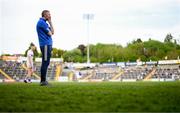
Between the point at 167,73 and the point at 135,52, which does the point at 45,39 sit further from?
the point at 135,52

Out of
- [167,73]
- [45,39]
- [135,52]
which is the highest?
[135,52]

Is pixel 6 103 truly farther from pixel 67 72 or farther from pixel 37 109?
pixel 67 72

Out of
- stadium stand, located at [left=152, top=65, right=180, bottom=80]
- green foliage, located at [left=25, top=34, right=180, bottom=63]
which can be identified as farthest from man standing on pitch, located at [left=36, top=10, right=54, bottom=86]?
green foliage, located at [left=25, top=34, right=180, bottom=63]

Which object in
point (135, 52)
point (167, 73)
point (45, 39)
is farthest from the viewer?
point (135, 52)

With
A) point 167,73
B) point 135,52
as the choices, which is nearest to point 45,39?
point 167,73

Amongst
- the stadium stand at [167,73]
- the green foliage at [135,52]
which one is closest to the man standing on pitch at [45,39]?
the stadium stand at [167,73]

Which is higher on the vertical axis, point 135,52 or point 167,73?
point 135,52

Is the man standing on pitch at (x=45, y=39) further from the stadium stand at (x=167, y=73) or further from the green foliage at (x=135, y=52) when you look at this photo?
the green foliage at (x=135, y=52)

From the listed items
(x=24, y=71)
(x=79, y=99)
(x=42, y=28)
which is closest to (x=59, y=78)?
(x=24, y=71)

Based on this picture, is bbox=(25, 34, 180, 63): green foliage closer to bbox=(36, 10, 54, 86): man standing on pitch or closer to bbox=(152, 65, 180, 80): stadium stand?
bbox=(152, 65, 180, 80): stadium stand

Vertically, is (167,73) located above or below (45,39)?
below

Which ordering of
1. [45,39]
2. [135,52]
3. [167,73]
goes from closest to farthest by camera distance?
1. [45,39]
2. [167,73]
3. [135,52]

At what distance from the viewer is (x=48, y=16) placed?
32.0ft

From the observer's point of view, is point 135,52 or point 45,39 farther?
point 135,52
